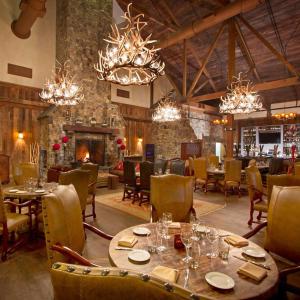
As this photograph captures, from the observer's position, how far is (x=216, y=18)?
A: 7184mm

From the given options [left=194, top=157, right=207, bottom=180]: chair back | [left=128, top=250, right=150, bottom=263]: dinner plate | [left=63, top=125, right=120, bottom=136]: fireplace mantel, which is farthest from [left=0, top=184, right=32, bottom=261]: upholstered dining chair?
[left=63, top=125, right=120, bottom=136]: fireplace mantel

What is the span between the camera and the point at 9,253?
3.09 m

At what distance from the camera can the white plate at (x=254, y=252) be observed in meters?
1.61

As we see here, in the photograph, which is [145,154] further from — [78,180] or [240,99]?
[78,180]

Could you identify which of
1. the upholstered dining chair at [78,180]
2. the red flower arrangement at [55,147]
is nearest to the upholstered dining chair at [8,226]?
the upholstered dining chair at [78,180]

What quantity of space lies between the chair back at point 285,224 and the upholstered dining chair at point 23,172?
4359 mm

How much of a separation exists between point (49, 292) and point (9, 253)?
1149 millimetres

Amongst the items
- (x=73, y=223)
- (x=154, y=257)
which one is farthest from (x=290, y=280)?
(x=73, y=223)

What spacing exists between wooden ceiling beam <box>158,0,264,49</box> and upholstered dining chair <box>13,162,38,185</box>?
6.65m

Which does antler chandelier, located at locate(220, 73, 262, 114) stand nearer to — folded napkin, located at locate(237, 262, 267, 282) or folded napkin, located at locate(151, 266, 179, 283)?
folded napkin, located at locate(237, 262, 267, 282)

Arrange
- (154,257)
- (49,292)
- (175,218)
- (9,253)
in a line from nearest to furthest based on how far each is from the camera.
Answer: (154,257) < (49,292) < (175,218) < (9,253)

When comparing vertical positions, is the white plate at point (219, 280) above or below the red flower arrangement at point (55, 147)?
below

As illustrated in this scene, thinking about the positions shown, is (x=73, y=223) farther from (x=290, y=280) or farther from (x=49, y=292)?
(x=290, y=280)

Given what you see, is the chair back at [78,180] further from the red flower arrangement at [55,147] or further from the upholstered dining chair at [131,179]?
the red flower arrangement at [55,147]
